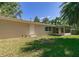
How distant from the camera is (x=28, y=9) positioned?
91.3 feet

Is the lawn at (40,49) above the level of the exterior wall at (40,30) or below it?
above

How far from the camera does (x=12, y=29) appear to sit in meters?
21.8

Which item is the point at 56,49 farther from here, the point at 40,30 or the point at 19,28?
the point at 40,30

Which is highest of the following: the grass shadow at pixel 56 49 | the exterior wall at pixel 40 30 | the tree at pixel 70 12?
the tree at pixel 70 12

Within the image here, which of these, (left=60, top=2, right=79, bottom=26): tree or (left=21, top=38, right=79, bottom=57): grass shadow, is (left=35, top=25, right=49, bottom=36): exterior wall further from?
(left=21, top=38, right=79, bottom=57): grass shadow

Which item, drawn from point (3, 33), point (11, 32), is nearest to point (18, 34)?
point (11, 32)

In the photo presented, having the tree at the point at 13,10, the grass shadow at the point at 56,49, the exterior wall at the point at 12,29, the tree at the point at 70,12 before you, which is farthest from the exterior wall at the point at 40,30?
the grass shadow at the point at 56,49

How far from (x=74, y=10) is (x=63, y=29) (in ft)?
64.8

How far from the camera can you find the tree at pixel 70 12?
17.7 m

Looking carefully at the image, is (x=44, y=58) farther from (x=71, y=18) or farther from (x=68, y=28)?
(x=68, y=28)

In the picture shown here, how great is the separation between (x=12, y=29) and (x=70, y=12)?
285 inches

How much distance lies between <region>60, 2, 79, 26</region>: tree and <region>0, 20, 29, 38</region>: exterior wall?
5.99 meters

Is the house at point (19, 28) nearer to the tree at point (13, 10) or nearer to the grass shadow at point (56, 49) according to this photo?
the grass shadow at point (56, 49)

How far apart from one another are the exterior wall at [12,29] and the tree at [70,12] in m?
5.99
